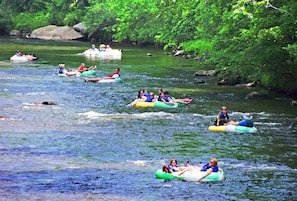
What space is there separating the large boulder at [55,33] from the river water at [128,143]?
41.7 meters

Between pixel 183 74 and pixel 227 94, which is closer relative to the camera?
pixel 227 94

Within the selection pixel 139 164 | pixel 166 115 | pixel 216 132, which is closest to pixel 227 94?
pixel 166 115

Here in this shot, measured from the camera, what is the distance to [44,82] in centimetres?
4016

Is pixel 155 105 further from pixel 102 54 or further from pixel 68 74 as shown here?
pixel 102 54

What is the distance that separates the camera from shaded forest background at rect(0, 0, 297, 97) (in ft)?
108

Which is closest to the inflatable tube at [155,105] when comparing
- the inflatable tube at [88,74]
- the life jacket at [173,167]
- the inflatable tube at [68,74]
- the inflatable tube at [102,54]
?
the life jacket at [173,167]

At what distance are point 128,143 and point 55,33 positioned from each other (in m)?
61.4

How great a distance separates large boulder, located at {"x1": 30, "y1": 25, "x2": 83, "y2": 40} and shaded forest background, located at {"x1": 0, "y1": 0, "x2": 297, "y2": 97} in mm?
2113

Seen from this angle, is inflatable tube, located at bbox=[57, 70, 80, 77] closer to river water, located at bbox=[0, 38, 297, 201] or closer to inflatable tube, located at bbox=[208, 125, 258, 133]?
river water, located at bbox=[0, 38, 297, 201]

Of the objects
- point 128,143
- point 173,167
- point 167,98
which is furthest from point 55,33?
point 173,167

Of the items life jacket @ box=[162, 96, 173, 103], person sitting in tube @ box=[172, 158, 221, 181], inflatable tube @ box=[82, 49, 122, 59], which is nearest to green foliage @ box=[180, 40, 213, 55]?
inflatable tube @ box=[82, 49, 122, 59]

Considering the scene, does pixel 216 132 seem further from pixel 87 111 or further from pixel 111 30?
pixel 111 30

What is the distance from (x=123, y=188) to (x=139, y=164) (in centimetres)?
272

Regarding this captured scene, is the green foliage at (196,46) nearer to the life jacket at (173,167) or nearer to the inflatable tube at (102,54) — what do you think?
the inflatable tube at (102,54)
